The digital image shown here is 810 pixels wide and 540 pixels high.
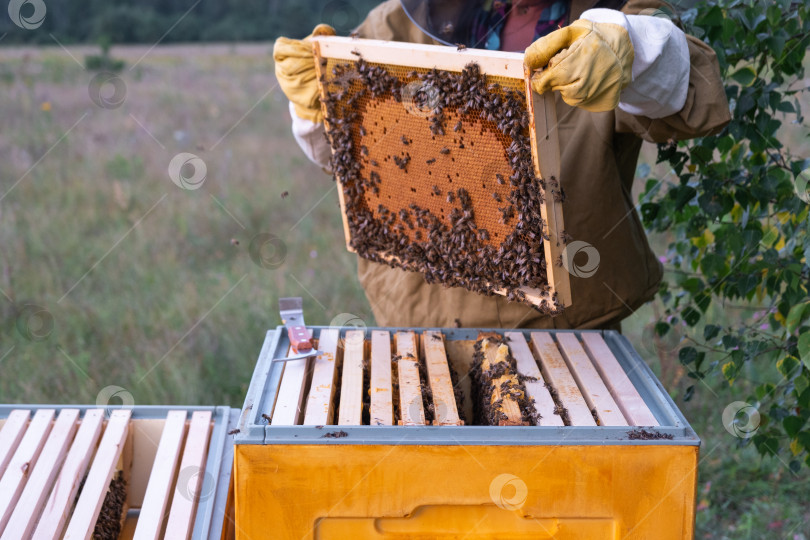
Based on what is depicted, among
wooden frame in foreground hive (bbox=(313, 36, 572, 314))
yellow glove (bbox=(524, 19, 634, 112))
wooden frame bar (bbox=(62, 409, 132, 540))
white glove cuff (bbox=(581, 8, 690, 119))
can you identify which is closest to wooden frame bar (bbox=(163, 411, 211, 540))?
wooden frame bar (bbox=(62, 409, 132, 540))

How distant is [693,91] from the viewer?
7.69 ft

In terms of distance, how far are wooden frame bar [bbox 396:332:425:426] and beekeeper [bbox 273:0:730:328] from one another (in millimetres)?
533

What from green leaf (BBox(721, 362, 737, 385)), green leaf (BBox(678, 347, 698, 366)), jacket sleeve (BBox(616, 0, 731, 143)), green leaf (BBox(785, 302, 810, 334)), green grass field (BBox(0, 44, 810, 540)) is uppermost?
green grass field (BBox(0, 44, 810, 540))

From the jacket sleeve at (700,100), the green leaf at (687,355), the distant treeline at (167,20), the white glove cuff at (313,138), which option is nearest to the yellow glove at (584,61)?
the jacket sleeve at (700,100)

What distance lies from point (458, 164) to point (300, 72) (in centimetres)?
84

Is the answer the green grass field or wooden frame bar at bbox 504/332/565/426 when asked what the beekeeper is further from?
the green grass field

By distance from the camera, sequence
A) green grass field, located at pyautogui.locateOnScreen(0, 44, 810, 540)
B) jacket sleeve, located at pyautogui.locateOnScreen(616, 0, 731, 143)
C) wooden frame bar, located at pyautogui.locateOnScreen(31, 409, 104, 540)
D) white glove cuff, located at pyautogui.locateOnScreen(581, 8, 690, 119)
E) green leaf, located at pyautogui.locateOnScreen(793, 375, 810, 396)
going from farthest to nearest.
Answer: green grass field, located at pyautogui.locateOnScreen(0, 44, 810, 540) < green leaf, located at pyautogui.locateOnScreen(793, 375, 810, 396) < jacket sleeve, located at pyautogui.locateOnScreen(616, 0, 731, 143) < white glove cuff, located at pyautogui.locateOnScreen(581, 8, 690, 119) < wooden frame bar, located at pyautogui.locateOnScreen(31, 409, 104, 540)

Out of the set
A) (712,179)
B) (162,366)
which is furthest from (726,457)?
(162,366)

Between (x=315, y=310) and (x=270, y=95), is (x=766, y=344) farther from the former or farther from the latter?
(x=270, y=95)

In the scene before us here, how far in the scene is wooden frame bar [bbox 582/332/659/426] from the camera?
196 cm

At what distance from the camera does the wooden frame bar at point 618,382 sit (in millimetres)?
1959

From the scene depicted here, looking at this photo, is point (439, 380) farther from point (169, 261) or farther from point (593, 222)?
point (169, 261)

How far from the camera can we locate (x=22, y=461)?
86.3 inches

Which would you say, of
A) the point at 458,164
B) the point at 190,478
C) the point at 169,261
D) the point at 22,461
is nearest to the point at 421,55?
the point at 458,164
